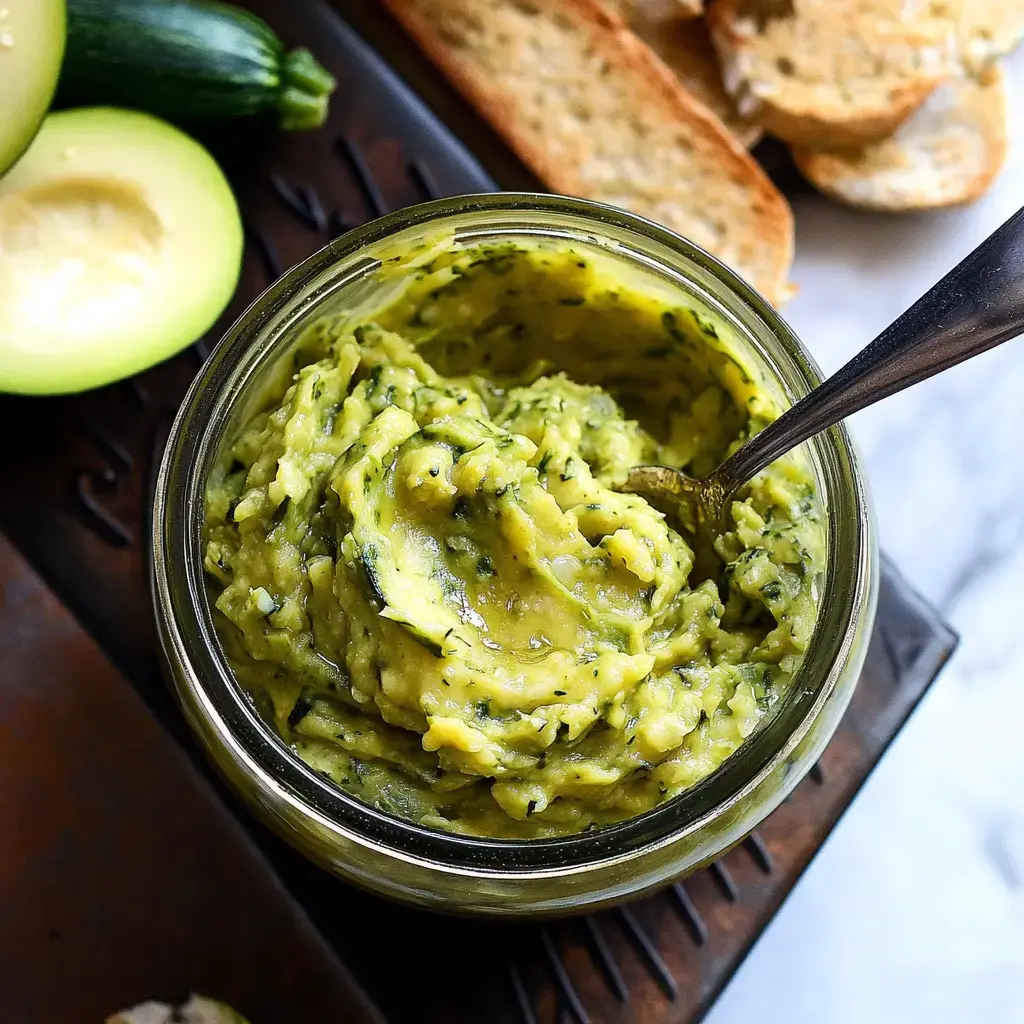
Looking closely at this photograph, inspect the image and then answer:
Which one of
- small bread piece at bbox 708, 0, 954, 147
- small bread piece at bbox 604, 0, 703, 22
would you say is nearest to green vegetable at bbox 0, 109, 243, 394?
small bread piece at bbox 604, 0, 703, 22

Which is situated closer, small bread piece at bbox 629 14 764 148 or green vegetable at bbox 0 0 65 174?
green vegetable at bbox 0 0 65 174

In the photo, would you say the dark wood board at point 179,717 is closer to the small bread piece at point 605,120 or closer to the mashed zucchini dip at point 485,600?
the small bread piece at point 605,120

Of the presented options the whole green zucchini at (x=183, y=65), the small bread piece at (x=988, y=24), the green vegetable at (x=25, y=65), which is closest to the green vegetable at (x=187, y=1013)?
the green vegetable at (x=25, y=65)

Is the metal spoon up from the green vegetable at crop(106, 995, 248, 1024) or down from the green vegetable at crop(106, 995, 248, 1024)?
up

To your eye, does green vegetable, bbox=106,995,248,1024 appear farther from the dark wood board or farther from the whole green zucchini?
the whole green zucchini

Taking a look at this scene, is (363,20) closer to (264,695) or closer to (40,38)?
(40,38)

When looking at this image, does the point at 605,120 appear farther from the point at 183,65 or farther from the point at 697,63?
the point at 183,65

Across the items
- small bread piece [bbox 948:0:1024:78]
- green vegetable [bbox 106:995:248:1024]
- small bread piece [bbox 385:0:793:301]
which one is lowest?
green vegetable [bbox 106:995:248:1024]

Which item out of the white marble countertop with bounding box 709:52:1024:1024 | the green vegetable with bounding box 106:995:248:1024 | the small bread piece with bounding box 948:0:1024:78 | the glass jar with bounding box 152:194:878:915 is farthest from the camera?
the small bread piece with bounding box 948:0:1024:78
